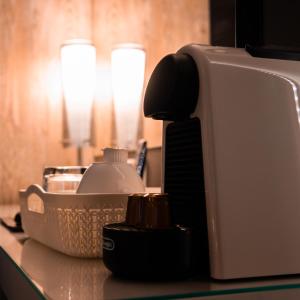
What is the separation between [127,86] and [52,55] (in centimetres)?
55

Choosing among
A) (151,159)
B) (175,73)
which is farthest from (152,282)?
(151,159)

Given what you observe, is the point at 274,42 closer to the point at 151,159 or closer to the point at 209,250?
the point at 209,250

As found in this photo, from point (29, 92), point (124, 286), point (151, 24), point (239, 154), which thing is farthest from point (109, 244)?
point (151, 24)

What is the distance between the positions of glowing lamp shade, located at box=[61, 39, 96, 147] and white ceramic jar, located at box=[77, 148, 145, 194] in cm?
139

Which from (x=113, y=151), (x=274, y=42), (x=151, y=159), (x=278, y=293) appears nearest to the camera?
(x=278, y=293)

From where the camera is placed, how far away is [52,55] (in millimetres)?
2441

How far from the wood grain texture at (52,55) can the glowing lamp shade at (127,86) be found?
0.31 metres

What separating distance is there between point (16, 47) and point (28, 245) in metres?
1.71

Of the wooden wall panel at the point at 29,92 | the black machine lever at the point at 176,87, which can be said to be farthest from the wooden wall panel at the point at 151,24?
the black machine lever at the point at 176,87

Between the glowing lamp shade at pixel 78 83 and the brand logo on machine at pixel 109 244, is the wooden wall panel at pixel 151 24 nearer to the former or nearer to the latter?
the glowing lamp shade at pixel 78 83

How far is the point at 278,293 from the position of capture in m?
0.52

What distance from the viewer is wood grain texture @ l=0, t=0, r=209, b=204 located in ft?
7.82

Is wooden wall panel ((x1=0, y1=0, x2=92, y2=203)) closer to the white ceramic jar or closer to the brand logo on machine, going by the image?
the white ceramic jar

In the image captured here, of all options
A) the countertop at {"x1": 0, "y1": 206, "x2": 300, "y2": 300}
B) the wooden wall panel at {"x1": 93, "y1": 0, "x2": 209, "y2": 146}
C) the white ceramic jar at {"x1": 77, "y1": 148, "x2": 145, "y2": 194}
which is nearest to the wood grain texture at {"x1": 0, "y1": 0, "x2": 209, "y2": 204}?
the wooden wall panel at {"x1": 93, "y1": 0, "x2": 209, "y2": 146}
